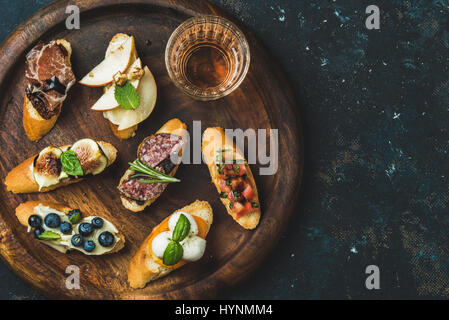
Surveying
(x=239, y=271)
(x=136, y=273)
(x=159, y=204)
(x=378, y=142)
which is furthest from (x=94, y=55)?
(x=378, y=142)

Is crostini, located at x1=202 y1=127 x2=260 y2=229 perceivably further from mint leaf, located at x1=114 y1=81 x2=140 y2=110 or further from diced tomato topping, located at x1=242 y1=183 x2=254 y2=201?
mint leaf, located at x1=114 y1=81 x2=140 y2=110

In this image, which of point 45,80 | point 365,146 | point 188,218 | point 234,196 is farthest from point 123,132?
point 365,146

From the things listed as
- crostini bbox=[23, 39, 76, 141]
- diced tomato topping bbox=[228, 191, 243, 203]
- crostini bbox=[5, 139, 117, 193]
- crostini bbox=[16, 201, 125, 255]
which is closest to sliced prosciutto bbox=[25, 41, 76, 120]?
crostini bbox=[23, 39, 76, 141]

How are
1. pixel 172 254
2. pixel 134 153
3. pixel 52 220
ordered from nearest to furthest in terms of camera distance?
pixel 172 254
pixel 52 220
pixel 134 153

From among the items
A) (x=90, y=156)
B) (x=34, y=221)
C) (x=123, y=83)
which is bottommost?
(x=34, y=221)

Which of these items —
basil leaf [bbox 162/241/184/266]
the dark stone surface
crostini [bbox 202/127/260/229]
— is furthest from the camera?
the dark stone surface

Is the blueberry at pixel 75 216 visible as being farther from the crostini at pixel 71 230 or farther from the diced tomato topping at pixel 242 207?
the diced tomato topping at pixel 242 207

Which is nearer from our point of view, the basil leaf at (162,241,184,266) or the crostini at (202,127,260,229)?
the basil leaf at (162,241,184,266)

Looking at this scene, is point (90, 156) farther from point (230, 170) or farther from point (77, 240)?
point (230, 170)
